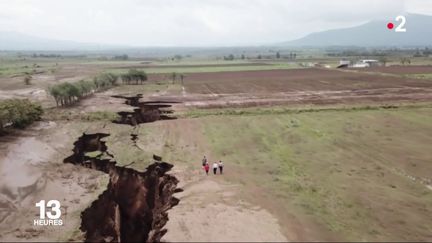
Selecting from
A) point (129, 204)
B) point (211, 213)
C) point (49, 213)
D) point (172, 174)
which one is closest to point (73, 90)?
point (172, 174)

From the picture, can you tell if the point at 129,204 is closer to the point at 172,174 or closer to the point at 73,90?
the point at 172,174

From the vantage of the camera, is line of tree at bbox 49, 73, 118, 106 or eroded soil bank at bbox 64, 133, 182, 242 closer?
eroded soil bank at bbox 64, 133, 182, 242

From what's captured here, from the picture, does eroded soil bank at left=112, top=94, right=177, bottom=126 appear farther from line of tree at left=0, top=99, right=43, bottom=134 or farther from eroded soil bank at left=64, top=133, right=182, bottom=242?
eroded soil bank at left=64, top=133, right=182, bottom=242

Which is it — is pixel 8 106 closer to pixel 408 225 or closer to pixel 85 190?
pixel 85 190

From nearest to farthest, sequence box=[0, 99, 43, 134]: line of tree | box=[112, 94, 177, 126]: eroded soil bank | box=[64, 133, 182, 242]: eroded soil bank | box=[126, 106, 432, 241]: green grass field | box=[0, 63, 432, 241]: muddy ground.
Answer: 1. box=[0, 63, 432, 241]: muddy ground
2. box=[126, 106, 432, 241]: green grass field
3. box=[64, 133, 182, 242]: eroded soil bank
4. box=[0, 99, 43, 134]: line of tree
5. box=[112, 94, 177, 126]: eroded soil bank

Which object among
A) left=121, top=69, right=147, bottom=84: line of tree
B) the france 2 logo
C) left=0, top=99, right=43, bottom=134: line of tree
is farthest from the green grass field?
left=121, top=69, right=147, bottom=84: line of tree

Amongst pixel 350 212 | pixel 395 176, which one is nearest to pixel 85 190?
pixel 350 212

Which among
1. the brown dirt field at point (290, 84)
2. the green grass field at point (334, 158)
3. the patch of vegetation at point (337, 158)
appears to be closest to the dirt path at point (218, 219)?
the green grass field at point (334, 158)
